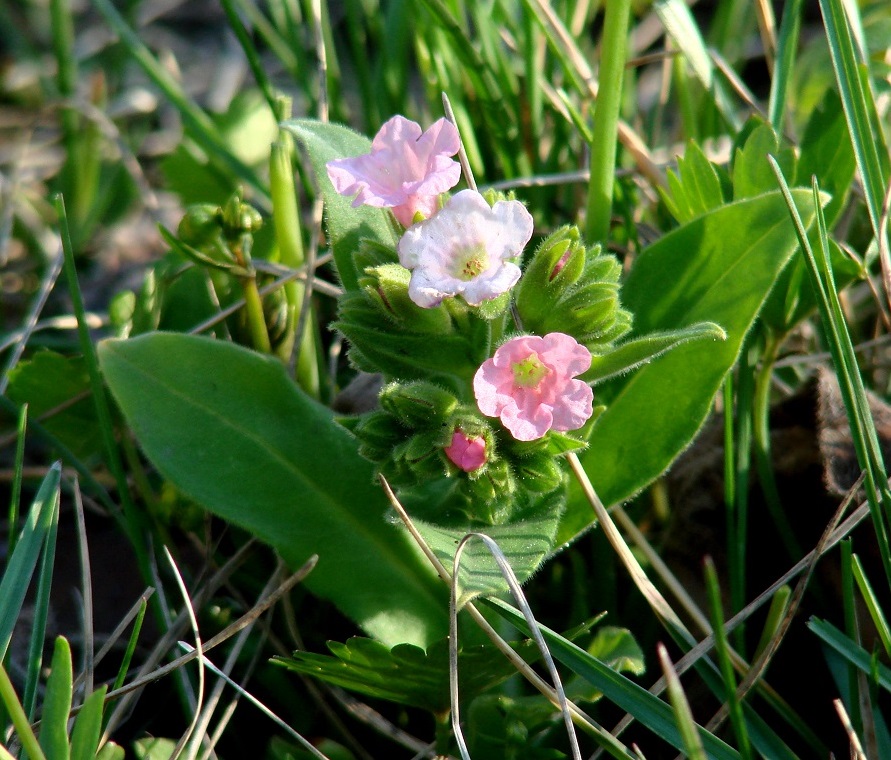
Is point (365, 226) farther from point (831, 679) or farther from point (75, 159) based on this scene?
point (75, 159)

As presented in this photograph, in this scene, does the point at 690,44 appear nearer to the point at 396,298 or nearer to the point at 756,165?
the point at 756,165

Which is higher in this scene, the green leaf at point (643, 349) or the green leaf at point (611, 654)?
the green leaf at point (643, 349)

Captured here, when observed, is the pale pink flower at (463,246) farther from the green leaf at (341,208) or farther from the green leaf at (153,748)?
the green leaf at (153,748)

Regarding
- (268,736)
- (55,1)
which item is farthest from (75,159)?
(268,736)

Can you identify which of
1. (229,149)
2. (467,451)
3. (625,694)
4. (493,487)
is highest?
(229,149)

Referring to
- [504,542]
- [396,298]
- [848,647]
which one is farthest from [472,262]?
[848,647]

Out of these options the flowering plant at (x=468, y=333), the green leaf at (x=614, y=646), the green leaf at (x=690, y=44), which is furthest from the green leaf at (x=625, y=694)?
the green leaf at (x=690, y=44)
